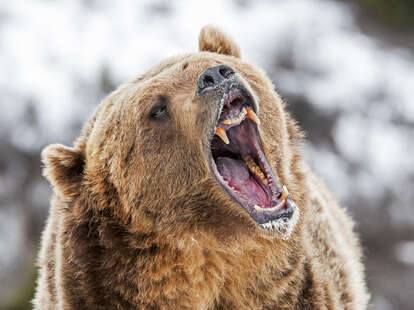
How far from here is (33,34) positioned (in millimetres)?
14664

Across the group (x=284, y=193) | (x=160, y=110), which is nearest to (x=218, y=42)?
(x=160, y=110)

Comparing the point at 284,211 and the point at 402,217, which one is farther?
the point at 402,217

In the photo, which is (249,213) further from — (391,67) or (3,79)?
(391,67)

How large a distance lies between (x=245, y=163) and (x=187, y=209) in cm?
54

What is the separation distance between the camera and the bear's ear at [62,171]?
3.71 metres

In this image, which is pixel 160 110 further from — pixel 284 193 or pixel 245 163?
pixel 284 193

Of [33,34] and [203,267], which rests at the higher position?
[203,267]

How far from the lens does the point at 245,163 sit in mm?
3705

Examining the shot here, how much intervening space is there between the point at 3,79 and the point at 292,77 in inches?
274

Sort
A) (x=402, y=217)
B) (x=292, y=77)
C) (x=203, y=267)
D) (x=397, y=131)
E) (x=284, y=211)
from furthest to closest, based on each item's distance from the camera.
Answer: (x=292, y=77)
(x=397, y=131)
(x=402, y=217)
(x=203, y=267)
(x=284, y=211)

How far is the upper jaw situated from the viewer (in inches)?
129

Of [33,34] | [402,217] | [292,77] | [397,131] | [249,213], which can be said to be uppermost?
[249,213]

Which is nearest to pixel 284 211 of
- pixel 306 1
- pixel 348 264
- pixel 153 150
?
pixel 153 150

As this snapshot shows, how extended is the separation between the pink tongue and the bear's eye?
52 centimetres
